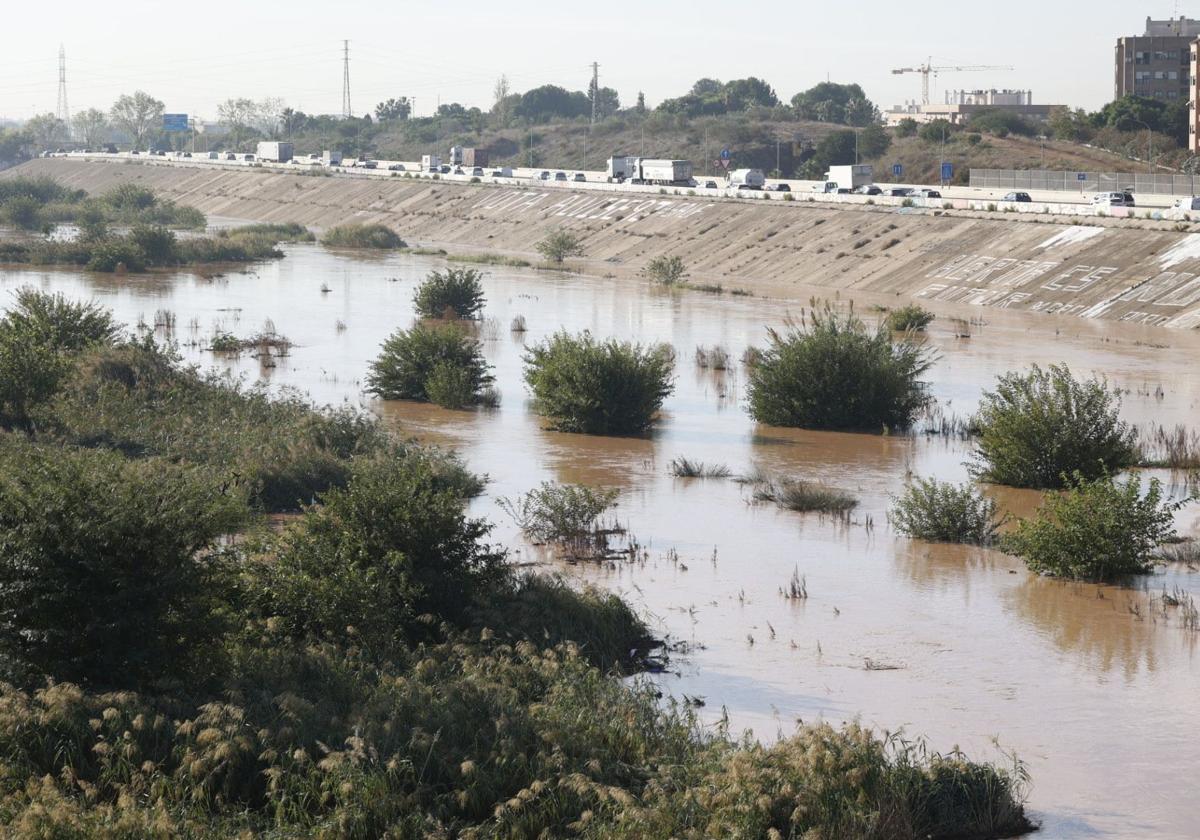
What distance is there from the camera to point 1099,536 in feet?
56.5

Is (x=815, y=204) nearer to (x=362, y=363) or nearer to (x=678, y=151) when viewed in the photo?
(x=362, y=363)

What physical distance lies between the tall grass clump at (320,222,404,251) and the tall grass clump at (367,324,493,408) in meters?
47.6

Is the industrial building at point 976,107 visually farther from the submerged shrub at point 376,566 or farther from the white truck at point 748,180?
the submerged shrub at point 376,566

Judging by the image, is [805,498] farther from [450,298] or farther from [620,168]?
[620,168]

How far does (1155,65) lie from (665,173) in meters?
58.5

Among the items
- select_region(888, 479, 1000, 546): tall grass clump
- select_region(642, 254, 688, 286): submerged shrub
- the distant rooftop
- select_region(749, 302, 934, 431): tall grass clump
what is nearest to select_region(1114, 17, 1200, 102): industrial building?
the distant rooftop

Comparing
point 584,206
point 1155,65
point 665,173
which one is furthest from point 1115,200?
point 1155,65

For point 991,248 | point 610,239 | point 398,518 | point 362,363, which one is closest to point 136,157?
point 610,239

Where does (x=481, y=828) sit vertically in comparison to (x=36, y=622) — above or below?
below

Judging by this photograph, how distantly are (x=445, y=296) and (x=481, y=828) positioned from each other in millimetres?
37126

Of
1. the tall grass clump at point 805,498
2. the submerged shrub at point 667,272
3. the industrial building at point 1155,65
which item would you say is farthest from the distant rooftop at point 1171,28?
the tall grass clump at point 805,498

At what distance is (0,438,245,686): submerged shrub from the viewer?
11.7 metres

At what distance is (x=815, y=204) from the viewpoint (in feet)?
231

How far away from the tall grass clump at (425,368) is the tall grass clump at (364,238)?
1873 inches
